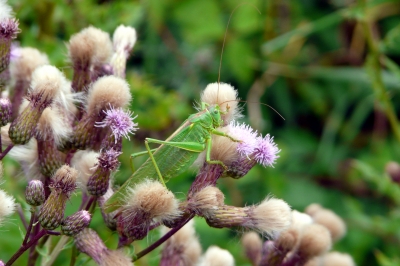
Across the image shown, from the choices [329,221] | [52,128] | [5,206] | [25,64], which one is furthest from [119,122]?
[329,221]

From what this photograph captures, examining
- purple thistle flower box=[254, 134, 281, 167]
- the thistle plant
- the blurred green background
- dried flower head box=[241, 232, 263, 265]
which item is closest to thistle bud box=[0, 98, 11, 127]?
the thistle plant

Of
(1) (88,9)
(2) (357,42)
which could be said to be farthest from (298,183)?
(1) (88,9)

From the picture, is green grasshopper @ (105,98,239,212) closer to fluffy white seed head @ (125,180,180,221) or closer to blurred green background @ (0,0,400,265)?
fluffy white seed head @ (125,180,180,221)

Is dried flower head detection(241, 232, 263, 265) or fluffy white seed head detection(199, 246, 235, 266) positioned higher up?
dried flower head detection(241, 232, 263, 265)

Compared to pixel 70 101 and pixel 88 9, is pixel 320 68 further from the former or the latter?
pixel 70 101

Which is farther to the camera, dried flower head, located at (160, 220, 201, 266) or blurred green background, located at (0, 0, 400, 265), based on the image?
blurred green background, located at (0, 0, 400, 265)

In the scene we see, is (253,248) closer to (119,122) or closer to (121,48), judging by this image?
(119,122)
